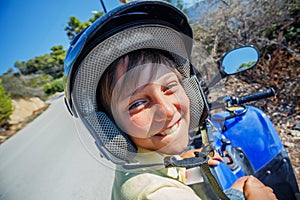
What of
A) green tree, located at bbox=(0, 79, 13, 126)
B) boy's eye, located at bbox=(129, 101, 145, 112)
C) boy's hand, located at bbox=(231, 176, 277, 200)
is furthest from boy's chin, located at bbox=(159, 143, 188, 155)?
green tree, located at bbox=(0, 79, 13, 126)

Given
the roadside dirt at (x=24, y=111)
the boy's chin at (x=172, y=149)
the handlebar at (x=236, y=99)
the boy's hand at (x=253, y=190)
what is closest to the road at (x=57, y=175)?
the boy's chin at (x=172, y=149)

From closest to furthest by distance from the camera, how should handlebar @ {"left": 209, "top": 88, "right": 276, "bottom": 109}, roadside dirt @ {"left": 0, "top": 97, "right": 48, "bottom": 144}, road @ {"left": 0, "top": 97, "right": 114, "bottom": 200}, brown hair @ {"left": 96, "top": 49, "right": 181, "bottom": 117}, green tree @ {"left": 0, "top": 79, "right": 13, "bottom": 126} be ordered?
brown hair @ {"left": 96, "top": 49, "right": 181, "bottom": 117} → handlebar @ {"left": 209, "top": 88, "right": 276, "bottom": 109} → road @ {"left": 0, "top": 97, "right": 114, "bottom": 200} → green tree @ {"left": 0, "top": 79, "right": 13, "bottom": 126} → roadside dirt @ {"left": 0, "top": 97, "right": 48, "bottom": 144}

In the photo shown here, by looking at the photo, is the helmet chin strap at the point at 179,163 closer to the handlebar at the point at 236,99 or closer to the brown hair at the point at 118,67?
the brown hair at the point at 118,67

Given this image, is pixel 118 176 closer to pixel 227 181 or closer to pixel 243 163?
pixel 227 181

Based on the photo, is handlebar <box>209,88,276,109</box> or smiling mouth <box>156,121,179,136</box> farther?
handlebar <box>209,88,276,109</box>

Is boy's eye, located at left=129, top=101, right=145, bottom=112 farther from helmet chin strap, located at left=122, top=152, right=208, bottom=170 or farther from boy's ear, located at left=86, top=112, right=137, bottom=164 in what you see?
helmet chin strap, located at left=122, top=152, right=208, bottom=170

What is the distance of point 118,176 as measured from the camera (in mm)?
901

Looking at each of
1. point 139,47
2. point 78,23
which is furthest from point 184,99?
point 78,23

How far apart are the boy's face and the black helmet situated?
0.07 meters

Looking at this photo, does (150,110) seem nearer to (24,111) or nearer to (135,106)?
(135,106)

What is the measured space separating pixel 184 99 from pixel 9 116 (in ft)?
53.6

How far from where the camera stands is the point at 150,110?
891mm

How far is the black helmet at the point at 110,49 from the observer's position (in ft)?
2.76

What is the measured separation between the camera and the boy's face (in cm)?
89
